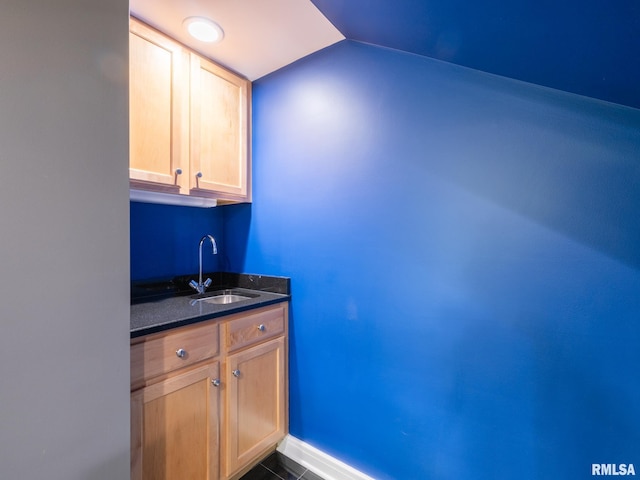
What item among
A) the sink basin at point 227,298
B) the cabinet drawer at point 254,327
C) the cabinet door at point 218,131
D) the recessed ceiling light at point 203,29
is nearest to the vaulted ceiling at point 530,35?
the recessed ceiling light at point 203,29

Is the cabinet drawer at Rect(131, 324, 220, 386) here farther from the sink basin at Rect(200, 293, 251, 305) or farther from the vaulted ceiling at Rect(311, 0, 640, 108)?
the vaulted ceiling at Rect(311, 0, 640, 108)

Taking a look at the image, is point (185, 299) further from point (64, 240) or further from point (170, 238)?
point (64, 240)

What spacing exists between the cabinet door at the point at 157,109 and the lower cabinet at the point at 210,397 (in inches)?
29.8

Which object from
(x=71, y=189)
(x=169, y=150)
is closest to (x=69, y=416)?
(x=71, y=189)

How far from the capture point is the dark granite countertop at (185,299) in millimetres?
1097

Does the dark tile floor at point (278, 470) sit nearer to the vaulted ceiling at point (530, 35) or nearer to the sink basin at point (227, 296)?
the sink basin at point (227, 296)

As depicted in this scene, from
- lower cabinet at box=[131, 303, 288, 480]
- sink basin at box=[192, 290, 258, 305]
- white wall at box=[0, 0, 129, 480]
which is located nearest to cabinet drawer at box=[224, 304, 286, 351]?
lower cabinet at box=[131, 303, 288, 480]

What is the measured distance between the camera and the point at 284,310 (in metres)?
1.60

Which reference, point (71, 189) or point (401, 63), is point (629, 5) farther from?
point (71, 189)

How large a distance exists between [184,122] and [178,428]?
1.41 meters

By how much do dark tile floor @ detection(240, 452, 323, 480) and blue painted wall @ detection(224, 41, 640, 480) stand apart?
0.17 meters

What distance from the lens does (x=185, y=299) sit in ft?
5.07

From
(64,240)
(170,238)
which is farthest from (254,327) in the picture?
(64,240)

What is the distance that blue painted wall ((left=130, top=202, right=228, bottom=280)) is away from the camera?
1561mm
